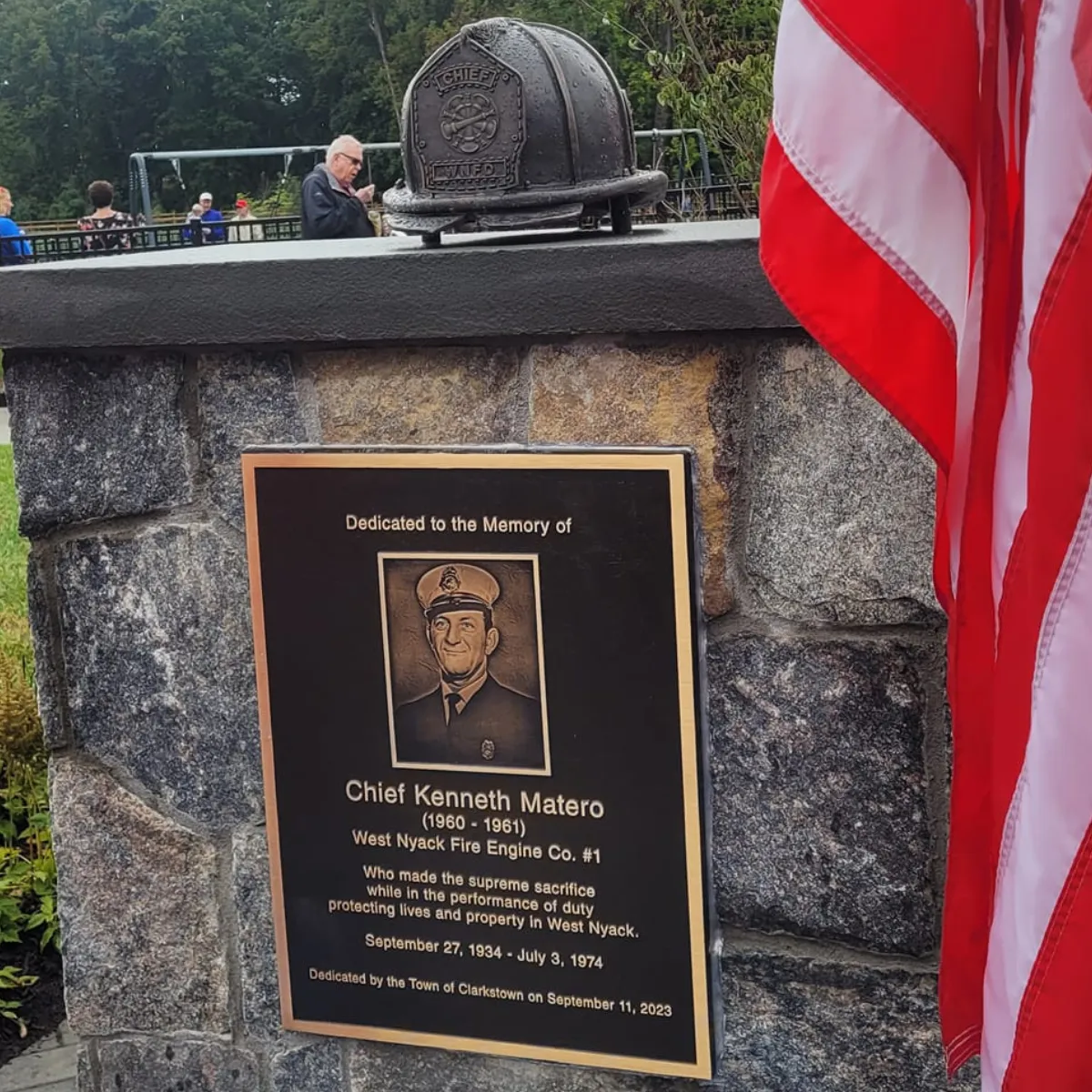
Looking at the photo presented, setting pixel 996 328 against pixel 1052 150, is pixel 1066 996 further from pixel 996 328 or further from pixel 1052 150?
pixel 1052 150

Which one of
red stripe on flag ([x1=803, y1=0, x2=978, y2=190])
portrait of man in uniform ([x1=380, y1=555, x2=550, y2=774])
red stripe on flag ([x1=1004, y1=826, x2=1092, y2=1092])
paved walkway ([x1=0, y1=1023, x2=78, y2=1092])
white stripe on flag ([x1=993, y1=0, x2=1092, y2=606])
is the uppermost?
red stripe on flag ([x1=803, y1=0, x2=978, y2=190])

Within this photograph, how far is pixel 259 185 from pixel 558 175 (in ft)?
152

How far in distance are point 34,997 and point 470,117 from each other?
7.23ft

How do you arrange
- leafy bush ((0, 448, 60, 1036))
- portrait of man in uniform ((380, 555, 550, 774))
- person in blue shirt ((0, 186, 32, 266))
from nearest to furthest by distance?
1. portrait of man in uniform ((380, 555, 550, 774))
2. leafy bush ((0, 448, 60, 1036))
3. person in blue shirt ((0, 186, 32, 266))

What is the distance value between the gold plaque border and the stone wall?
3.1 inches

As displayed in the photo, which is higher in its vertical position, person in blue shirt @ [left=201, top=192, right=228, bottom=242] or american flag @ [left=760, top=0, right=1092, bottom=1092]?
person in blue shirt @ [left=201, top=192, right=228, bottom=242]

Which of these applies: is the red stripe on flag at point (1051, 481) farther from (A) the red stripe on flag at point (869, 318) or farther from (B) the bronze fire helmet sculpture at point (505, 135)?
(B) the bronze fire helmet sculpture at point (505, 135)

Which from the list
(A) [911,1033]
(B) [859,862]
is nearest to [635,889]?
(B) [859,862]

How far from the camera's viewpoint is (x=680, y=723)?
6.79ft

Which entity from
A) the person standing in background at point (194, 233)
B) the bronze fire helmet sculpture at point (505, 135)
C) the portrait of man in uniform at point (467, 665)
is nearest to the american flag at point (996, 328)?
the bronze fire helmet sculpture at point (505, 135)

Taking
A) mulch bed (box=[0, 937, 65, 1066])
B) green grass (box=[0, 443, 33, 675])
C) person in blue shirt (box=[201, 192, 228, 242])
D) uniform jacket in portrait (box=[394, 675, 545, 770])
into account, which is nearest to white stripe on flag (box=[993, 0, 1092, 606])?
uniform jacket in portrait (box=[394, 675, 545, 770])

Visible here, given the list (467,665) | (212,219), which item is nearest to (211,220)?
(212,219)

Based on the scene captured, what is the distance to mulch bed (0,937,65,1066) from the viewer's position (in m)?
Answer: 3.02

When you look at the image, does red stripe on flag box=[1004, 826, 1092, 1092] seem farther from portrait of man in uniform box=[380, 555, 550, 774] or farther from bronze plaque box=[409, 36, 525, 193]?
bronze plaque box=[409, 36, 525, 193]
